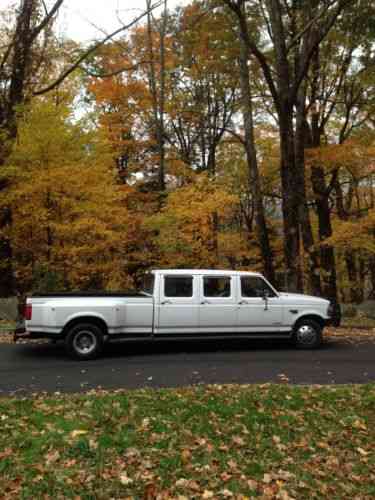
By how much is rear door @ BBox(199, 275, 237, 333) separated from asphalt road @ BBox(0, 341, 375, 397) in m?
0.62

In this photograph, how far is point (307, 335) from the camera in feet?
32.7

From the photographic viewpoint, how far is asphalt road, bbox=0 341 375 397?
275 inches

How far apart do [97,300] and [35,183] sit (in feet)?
22.2

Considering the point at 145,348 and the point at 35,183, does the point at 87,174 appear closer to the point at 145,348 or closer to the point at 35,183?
the point at 35,183

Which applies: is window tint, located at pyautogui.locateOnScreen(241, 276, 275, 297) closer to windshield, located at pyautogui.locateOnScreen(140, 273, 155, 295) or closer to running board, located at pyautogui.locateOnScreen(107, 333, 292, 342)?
running board, located at pyautogui.locateOnScreen(107, 333, 292, 342)

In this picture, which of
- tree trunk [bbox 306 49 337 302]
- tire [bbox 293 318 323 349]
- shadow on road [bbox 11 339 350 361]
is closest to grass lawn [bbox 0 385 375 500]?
shadow on road [bbox 11 339 350 361]

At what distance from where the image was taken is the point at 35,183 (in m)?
13.7

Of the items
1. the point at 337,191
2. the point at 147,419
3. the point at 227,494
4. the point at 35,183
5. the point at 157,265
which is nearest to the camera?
the point at 227,494

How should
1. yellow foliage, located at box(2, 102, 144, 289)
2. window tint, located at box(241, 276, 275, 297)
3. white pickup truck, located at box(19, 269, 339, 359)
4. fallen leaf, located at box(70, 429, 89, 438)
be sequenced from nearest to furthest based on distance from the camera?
fallen leaf, located at box(70, 429, 89, 438) < white pickup truck, located at box(19, 269, 339, 359) < window tint, located at box(241, 276, 275, 297) < yellow foliage, located at box(2, 102, 144, 289)

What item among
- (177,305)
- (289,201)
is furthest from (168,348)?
(289,201)

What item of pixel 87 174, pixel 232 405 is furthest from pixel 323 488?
pixel 87 174

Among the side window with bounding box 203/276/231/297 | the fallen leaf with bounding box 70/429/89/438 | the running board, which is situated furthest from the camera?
the side window with bounding box 203/276/231/297

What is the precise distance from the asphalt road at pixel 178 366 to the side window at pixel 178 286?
1372 millimetres

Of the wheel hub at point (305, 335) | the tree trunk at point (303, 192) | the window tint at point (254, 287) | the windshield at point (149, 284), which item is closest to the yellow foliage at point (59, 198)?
the windshield at point (149, 284)
